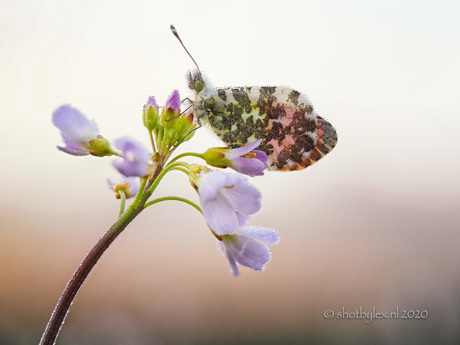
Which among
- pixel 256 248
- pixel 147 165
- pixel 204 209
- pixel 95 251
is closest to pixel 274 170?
pixel 256 248

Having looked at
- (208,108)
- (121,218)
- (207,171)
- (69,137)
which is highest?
(208,108)

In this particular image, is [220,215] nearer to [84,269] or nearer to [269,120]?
[84,269]

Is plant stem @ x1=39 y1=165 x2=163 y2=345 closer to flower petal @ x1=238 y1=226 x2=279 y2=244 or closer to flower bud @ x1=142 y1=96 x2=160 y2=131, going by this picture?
flower bud @ x1=142 y1=96 x2=160 y2=131

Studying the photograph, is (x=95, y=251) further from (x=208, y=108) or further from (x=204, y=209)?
(x=208, y=108)

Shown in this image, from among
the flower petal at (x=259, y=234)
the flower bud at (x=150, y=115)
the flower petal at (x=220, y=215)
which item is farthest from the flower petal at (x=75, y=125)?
the flower petal at (x=259, y=234)

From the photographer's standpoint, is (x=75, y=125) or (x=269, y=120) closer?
(x=75, y=125)

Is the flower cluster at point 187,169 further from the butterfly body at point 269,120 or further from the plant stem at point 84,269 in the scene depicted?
the butterfly body at point 269,120

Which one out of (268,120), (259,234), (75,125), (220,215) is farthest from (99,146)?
(268,120)
